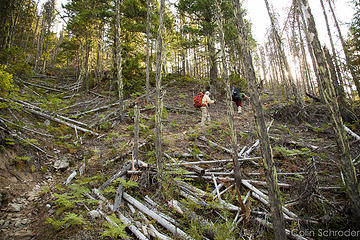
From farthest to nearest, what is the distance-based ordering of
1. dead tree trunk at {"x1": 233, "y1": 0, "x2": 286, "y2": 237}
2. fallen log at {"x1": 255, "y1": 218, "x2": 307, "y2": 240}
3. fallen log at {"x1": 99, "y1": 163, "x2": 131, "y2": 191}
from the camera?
fallen log at {"x1": 99, "y1": 163, "x2": 131, "y2": 191}
fallen log at {"x1": 255, "y1": 218, "x2": 307, "y2": 240}
dead tree trunk at {"x1": 233, "y1": 0, "x2": 286, "y2": 237}

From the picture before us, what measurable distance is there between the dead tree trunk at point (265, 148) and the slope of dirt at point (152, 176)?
795 mm

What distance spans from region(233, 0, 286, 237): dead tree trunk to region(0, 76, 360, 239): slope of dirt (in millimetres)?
795

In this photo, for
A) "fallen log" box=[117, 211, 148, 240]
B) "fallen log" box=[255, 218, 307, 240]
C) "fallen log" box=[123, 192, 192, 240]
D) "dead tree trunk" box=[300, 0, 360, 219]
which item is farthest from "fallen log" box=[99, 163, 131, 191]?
"dead tree trunk" box=[300, 0, 360, 219]

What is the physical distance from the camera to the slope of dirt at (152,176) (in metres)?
3.12

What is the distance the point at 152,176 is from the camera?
14.7 ft

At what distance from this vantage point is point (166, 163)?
5.12 m

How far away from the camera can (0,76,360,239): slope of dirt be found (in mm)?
3115

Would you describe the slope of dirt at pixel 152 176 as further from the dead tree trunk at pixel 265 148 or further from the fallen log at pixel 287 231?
the dead tree trunk at pixel 265 148

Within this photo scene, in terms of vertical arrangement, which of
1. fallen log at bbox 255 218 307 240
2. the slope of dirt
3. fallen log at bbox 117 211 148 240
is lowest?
fallen log at bbox 255 218 307 240

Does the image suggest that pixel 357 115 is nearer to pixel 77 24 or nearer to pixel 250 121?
pixel 250 121

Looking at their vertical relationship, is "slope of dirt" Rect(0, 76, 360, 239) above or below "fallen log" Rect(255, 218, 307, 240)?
above

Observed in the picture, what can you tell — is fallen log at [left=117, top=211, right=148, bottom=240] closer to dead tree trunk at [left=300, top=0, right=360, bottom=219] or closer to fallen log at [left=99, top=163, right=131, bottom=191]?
fallen log at [left=99, top=163, right=131, bottom=191]

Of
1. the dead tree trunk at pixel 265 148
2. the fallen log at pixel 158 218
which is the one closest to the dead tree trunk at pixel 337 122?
the dead tree trunk at pixel 265 148

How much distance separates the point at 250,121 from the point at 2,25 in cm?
1362
